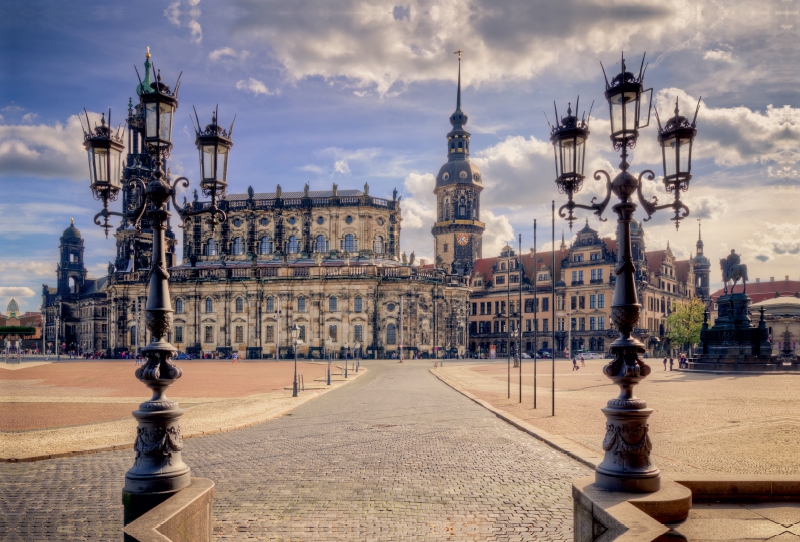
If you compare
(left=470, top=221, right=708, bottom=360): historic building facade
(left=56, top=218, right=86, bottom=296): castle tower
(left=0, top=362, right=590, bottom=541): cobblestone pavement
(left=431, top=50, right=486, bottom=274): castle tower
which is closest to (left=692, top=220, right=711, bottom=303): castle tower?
(left=470, top=221, right=708, bottom=360): historic building facade

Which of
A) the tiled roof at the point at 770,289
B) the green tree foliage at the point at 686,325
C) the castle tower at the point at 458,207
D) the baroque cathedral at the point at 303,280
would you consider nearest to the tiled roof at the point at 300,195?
the baroque cathedral at the point at 303,280

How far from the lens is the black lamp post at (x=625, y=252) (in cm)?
675

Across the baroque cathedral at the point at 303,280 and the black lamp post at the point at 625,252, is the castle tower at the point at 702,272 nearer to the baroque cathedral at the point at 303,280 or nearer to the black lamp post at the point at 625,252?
the baroque cathedral at the point at 303,280

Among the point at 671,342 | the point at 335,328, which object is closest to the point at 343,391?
the point at 335,328

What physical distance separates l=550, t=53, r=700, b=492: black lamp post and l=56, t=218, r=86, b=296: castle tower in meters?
140

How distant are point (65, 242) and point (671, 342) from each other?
121565 mm

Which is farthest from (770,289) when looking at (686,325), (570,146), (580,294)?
(570,146)

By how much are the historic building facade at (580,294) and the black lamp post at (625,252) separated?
67.9 meters

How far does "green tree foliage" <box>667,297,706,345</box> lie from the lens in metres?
74.3

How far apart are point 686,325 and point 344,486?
78293mm

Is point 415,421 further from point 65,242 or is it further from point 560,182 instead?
point 65,242

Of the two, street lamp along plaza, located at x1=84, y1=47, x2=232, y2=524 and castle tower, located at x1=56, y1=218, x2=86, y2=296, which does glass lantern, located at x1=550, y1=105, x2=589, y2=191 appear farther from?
castle tower, located at x1=56, y1=218, x2=86, y2=296

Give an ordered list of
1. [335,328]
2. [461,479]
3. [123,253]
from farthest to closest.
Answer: [123,253], [335,328], [461,479]

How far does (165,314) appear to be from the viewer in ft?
24.8
